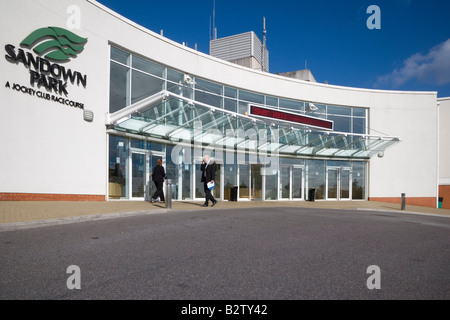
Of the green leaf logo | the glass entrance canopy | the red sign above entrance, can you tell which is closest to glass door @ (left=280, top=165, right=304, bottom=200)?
the glass entrance canopy

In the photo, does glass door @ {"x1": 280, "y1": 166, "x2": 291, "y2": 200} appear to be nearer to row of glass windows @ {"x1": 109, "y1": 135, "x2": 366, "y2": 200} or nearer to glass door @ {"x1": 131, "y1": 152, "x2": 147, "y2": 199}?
row of glass windows @ {"x1": 109, "y1": 135, "x2": 366, "y2": 200}

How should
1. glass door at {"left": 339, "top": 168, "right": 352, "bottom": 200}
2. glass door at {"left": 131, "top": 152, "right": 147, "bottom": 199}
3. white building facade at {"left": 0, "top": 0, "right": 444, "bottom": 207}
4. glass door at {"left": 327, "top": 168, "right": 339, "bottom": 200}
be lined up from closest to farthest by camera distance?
white building facade at {"left": 0, "top": 0, "right": 444, "bottom": 207} < glass door at {"left": 131, "top": 152, "right": 147, "bottom": 199} < glass door at {"left": 327, "top": 168, "right": 339, "bottom": 200} < glass door at {"left": 339, "top": 168, "right": 352, "bottom": 200}

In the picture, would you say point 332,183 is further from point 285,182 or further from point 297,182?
point 285,182

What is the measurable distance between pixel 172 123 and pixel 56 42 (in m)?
5.42

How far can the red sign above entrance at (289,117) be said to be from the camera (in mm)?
18922

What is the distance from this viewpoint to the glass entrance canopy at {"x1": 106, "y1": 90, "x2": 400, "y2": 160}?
1325 centimetres

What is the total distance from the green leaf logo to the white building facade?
0.04 meters

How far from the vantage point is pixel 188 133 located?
1603 cm

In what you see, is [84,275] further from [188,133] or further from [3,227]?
[188,133]

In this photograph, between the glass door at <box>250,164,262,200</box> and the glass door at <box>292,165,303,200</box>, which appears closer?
the glass door at <box>250,164,262,200</box>

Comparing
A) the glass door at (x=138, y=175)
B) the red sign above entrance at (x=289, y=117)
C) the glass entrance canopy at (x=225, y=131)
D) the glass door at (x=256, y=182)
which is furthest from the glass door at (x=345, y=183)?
the glass door at (x=138, y=175)

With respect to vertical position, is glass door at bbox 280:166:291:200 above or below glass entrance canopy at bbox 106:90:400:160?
below

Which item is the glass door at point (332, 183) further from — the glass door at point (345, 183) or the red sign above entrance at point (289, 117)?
the red sign above entrance at point (289, 117)

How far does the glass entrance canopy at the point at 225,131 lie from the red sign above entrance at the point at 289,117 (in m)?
0.32
